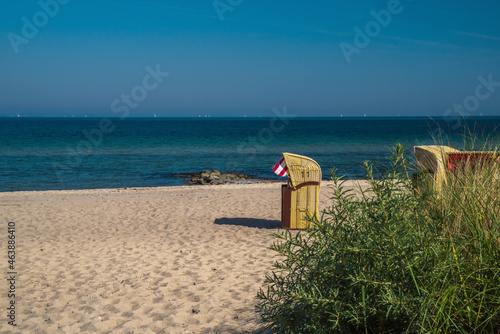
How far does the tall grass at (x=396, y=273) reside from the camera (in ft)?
7.05

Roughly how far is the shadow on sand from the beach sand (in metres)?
0.02

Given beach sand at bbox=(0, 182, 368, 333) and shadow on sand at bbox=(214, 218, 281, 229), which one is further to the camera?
shadow on sand at bbox=(214, 218, 281, 229)

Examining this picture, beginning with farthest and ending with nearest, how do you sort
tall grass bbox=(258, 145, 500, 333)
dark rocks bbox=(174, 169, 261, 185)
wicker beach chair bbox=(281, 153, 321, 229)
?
dark rocks bbox=(174, 169, 261, 185) < wicker beach chair bbox=(281, 153, 321, 229) < tall grass bbox=(258, 145, 500, 333)

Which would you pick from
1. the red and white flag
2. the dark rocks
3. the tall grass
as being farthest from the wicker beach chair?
the dark rocks

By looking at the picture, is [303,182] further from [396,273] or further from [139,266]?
[396,273]

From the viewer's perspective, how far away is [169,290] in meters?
5.06

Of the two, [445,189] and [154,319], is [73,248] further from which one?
[445,189]

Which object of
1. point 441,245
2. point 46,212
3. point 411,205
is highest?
point 411,205

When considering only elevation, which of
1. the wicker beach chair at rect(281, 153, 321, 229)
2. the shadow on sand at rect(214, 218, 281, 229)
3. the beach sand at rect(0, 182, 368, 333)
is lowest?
the beach sand at rect(0, 182, 368, 333)

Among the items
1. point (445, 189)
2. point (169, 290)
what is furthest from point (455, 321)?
point (169, 290)

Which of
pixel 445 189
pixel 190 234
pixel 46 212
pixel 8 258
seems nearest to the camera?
pixel 445 189

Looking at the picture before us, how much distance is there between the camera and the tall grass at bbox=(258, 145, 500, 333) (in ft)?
7.05

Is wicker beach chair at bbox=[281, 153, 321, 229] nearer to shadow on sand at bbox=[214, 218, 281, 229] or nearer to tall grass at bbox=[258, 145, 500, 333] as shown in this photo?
shadow on sand at bbox=[214, 218, 281, 229]

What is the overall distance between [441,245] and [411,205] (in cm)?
27
